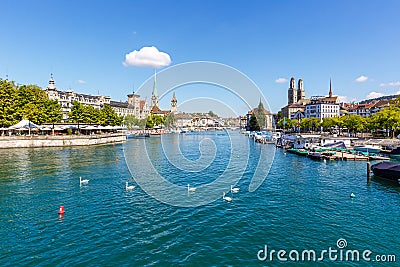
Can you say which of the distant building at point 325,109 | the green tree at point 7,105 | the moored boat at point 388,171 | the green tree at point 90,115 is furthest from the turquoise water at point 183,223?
the distant building at point 325,109

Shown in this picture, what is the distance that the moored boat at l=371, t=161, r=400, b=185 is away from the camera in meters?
29.0

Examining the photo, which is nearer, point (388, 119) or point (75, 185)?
point (75, 185)

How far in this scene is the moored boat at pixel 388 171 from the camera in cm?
2898

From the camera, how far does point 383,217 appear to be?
18.2 m

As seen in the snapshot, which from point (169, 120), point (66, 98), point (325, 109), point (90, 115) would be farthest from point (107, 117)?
point (325, 109)

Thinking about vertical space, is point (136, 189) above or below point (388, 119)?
below

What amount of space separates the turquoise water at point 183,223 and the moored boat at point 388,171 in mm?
2793

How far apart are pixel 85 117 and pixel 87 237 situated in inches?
3268

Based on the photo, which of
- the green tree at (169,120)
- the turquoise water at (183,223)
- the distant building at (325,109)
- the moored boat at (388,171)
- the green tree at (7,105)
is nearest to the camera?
the turquoise water at (183,223)

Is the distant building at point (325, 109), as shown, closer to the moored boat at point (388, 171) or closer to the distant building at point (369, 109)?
the distant building at point (369, 109)

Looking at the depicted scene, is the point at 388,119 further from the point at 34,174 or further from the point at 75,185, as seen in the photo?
the point at 34,174

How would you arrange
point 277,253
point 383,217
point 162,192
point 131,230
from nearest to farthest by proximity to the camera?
1. point 277,253
2. point 131,230
3. point 383,217
4. point 162,192

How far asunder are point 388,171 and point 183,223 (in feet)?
91.3

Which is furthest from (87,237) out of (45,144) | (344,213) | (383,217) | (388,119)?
(388,119)
